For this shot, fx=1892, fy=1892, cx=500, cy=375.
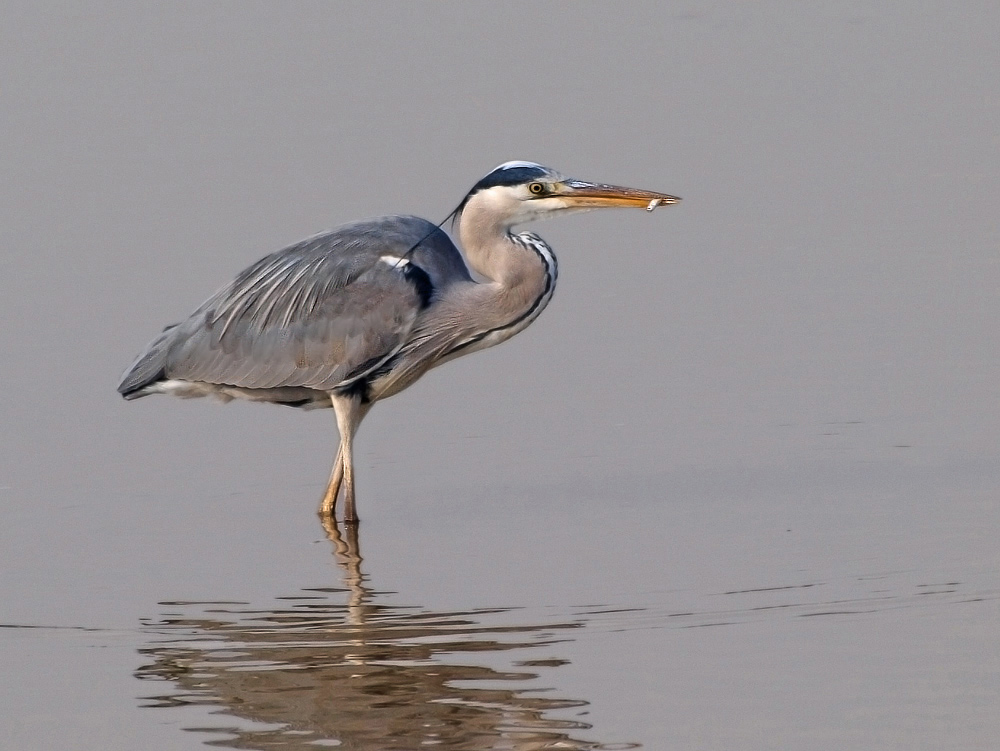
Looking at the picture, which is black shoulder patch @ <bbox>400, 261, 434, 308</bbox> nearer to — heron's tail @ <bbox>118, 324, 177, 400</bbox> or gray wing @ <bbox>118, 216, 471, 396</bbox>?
gray wing @ <bbox>118, 216, 471, 396</bbox>

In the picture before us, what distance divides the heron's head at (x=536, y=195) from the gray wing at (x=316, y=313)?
14.6 inches

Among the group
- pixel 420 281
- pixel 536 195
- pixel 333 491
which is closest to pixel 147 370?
pixel 333 491

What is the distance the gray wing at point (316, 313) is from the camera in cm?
852

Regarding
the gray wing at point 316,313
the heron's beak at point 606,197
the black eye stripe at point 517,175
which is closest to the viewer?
the heron's beak at point 606,197

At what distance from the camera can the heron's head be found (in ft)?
27.2

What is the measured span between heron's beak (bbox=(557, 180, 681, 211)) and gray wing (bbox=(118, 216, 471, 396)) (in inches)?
27.5

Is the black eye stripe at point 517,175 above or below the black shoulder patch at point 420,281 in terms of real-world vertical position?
above

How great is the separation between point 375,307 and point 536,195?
0.88 m

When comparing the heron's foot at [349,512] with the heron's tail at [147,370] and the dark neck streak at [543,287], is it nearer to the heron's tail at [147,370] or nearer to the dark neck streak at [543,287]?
the dark neck streak at [543,287]

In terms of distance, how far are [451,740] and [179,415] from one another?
4.89 metres

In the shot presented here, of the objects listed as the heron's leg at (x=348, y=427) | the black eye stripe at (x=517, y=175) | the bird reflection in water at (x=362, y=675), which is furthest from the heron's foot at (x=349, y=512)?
the black eye stripe at (x=517, y=175)

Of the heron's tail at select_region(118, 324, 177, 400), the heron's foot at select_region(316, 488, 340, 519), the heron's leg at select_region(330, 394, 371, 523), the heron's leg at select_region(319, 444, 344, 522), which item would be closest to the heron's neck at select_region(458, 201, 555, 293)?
the heron's leg at select_region(330, 394, 371, 523)

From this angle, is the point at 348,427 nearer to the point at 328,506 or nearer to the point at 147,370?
the point at 328,506

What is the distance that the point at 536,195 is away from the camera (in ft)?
27.6
